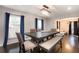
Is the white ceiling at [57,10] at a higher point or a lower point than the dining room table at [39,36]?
higher

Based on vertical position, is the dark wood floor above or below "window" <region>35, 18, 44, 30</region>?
below

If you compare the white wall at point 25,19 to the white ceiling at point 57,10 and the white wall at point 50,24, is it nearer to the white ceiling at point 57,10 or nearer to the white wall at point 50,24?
the white ceiling at point 57,10

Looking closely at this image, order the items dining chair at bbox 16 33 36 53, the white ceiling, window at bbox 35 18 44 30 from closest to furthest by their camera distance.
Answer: the white ceiling
dining chair at bbox 16 33 36 53
window at bbox 35 18 44 30

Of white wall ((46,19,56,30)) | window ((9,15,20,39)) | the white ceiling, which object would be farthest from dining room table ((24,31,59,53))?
the white ceiling

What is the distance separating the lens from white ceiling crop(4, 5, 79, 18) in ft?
4.31

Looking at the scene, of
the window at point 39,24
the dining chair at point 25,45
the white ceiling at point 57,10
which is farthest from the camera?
the window at point 39,24

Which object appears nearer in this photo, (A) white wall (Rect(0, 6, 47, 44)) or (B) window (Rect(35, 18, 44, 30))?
(A) white wall (Rect(0, 6, 47, 44))

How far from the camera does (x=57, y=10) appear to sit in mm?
1429

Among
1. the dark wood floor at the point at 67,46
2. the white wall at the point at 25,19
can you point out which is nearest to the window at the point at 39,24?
the white wall at the point at 25,19

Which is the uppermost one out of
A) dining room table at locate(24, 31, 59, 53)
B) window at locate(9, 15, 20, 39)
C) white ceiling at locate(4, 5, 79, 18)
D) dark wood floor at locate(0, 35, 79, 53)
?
white ceiling at locate(4, 5, 79, 18)

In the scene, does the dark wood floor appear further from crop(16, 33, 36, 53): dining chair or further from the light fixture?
the light fixture

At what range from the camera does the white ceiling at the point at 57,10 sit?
4.31 feet

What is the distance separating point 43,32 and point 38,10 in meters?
0.51

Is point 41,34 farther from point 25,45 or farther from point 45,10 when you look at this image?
point 45,10
